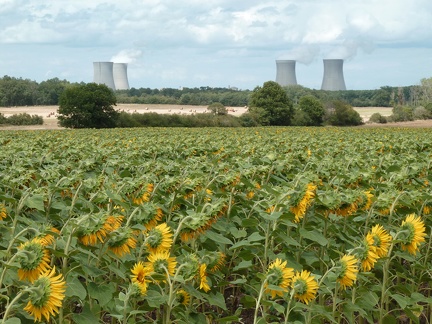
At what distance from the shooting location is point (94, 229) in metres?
3.57

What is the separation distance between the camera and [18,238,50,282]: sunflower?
310cm

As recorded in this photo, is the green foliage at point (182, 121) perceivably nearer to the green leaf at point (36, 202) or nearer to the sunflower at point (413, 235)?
the green leaf at point (36, 202)

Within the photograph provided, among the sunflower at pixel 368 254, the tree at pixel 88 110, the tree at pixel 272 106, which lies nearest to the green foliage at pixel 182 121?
the tree at pixel 88 110

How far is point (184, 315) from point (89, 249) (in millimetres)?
644

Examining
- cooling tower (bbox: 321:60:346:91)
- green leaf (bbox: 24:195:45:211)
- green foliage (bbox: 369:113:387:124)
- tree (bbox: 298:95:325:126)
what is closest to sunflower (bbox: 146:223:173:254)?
green leaf (bbox: 24:195:45:211)

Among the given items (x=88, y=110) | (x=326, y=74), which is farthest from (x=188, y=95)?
(x=88, y=110)

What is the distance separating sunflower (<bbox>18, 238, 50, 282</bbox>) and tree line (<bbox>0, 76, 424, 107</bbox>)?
9240 centimetres

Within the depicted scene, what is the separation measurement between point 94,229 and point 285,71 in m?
89.2

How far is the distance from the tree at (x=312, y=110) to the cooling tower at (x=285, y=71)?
1217 cm

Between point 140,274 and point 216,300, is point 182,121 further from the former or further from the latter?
point 140,274

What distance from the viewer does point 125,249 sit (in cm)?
366

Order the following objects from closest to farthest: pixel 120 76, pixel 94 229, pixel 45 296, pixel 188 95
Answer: pixel 45 296
pixel 94 229
pixel 120 76
pixel 188 95

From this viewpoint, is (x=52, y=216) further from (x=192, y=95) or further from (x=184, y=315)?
(x=192, y=95)

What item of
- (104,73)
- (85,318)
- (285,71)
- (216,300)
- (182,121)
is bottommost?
(182,121)
